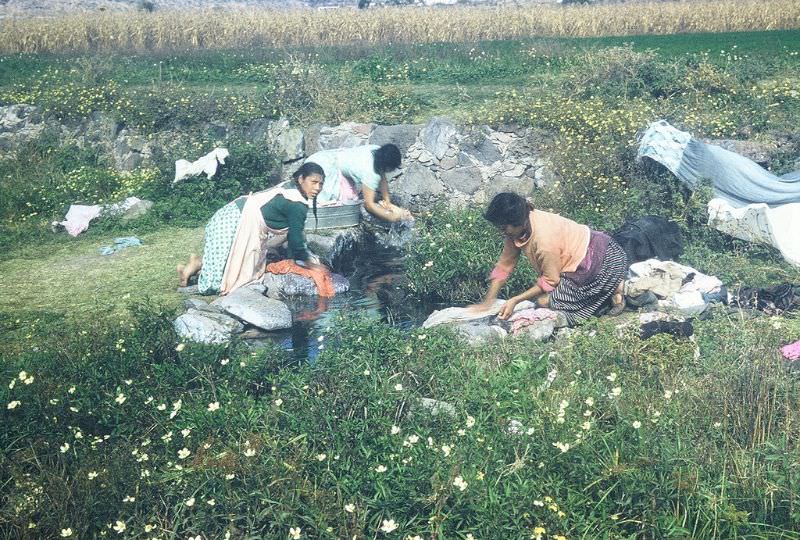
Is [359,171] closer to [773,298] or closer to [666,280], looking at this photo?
[666,280]

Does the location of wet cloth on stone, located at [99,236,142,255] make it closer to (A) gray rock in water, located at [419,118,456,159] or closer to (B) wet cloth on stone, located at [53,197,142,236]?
(B) wet cloth on stone, located at [53,197,142,236]

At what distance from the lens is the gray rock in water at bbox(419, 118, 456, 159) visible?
38.8 feet

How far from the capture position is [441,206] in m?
10.3

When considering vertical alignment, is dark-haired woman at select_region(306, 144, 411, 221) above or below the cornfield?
above

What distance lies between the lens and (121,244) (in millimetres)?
10164

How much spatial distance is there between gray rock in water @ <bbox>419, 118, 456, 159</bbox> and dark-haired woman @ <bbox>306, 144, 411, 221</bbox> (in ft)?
7.56

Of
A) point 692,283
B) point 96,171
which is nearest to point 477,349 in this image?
point 692,283

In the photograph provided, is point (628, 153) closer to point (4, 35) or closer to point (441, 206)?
point (441, 206)

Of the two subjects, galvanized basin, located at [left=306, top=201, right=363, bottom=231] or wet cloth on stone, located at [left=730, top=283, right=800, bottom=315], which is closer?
wet cloth on stone, located at [left=730, top=283, right=800, bottom=315]

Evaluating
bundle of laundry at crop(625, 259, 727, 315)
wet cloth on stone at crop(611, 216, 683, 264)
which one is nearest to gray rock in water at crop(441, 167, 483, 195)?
wet cloth on stone at crop(611, 216, 683, 264)

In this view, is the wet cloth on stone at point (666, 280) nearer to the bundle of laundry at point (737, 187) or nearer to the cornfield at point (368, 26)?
the bundle of laundry at point (737, 187)

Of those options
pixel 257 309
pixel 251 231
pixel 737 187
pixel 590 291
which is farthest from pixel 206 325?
pixel 737 187

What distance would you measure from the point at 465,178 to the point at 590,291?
17.0 ft

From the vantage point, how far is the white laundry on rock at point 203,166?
1170cm
